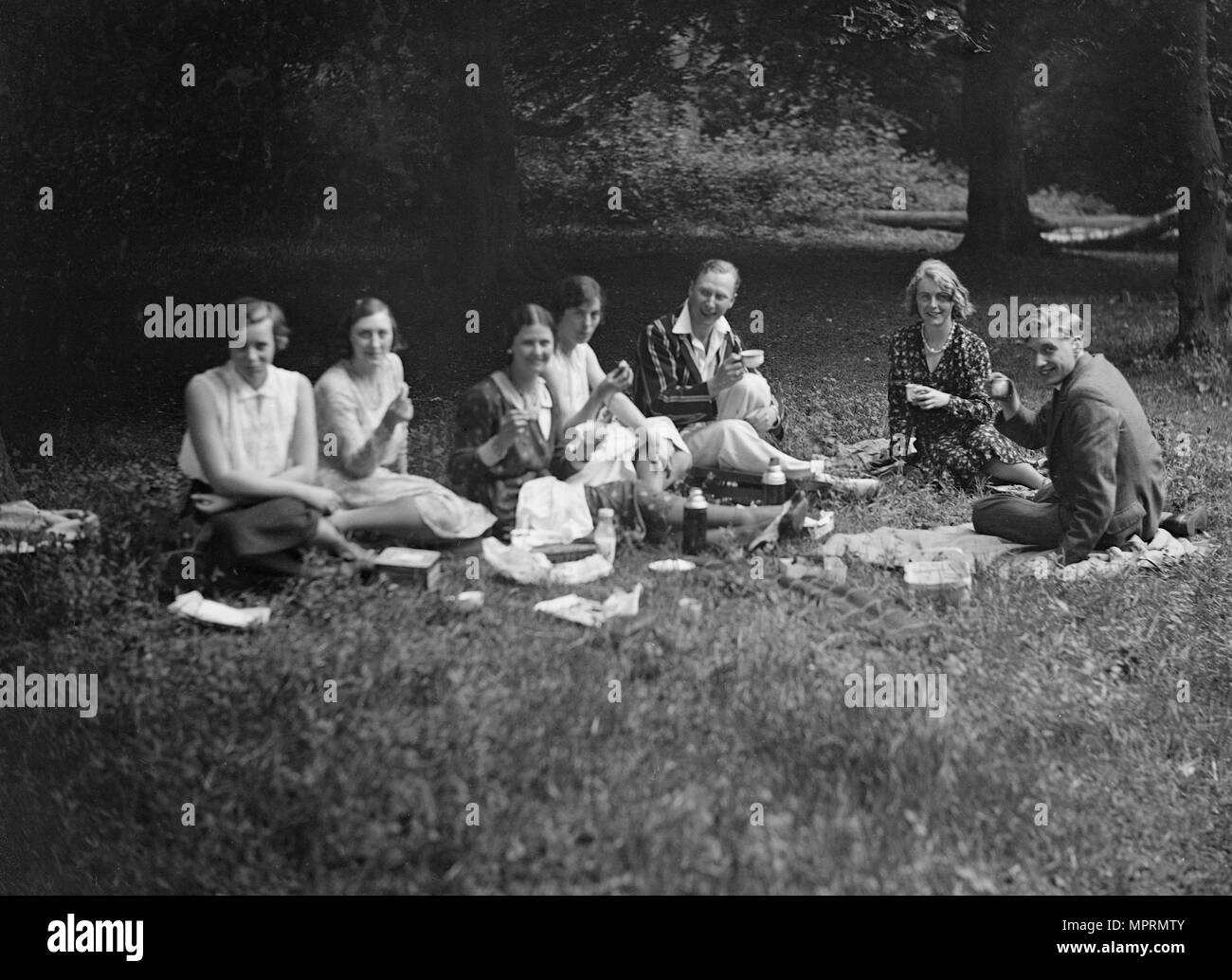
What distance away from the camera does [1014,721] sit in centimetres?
590

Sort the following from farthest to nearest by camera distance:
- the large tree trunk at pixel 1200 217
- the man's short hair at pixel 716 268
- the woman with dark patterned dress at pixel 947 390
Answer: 1. the large tree trunk at pixel 1200 217
2. the woman with dark patterned dress at pixel 947 390
3. the man's short hair at pixel 716 268

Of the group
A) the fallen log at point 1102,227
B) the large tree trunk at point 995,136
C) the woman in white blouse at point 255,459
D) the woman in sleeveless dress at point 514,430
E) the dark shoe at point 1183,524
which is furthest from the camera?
the fallen log at point 1102,227

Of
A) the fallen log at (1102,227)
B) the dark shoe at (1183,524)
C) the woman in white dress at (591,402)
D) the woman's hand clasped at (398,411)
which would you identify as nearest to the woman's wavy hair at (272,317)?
the woman's hand clasped at (398,411)

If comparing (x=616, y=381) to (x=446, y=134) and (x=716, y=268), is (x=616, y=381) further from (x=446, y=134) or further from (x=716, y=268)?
(x=446, y=134)

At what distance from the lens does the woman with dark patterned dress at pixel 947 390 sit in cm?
745

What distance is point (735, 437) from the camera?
22.7 ft

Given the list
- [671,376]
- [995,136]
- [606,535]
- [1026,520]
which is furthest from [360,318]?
[995,136]

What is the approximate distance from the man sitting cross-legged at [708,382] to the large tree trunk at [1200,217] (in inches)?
112

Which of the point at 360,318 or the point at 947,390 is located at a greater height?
the point at 360,318

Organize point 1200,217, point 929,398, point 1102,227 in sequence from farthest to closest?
1. point 1102,227
2. point 1200,217
3. point 929,398

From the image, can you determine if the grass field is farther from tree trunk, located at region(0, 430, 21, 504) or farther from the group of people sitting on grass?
the group of people sitting on grass

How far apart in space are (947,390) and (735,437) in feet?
4.25

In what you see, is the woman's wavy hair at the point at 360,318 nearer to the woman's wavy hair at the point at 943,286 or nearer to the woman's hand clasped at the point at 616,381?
the woman's hand clasped at the point at 616,381

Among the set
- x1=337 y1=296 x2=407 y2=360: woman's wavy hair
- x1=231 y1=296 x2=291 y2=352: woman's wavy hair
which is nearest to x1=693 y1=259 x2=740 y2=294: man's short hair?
x1=337 y1=296 x2=407 y2=360: woman's wavy hair
